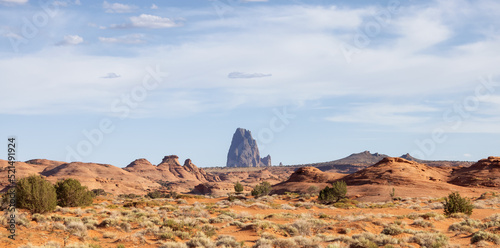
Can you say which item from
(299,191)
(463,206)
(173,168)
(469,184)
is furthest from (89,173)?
(463,206)

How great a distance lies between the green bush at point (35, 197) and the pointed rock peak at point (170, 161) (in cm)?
16145

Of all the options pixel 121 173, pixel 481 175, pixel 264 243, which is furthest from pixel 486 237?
pixel 121 173

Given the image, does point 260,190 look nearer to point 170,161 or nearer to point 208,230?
point 208,230

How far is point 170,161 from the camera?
193625mm

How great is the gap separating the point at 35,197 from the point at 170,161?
167647 millimetres

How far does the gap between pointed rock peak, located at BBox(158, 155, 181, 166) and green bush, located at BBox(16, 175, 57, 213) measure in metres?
161

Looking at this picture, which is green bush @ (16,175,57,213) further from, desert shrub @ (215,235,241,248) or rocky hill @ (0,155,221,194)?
rocky hill @ (0,155,221,194)

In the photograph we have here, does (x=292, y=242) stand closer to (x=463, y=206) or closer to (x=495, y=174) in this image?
(x=463, y=206)

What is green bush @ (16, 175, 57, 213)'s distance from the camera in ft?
91.4

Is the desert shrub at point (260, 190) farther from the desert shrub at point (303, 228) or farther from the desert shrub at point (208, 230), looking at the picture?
the desert shrub at point (303, 228)

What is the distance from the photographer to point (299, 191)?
82.2 meters

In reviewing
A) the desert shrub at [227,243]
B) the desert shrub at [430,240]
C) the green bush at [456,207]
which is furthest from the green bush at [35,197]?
the green bush at [456,207]

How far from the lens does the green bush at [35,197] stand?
27.8 m

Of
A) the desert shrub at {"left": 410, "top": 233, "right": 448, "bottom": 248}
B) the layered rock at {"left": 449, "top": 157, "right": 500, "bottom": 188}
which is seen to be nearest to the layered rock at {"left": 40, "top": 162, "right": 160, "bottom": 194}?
the layered rock at {"left": 449, "top": 157, "right": 500, "bottom": 188}
